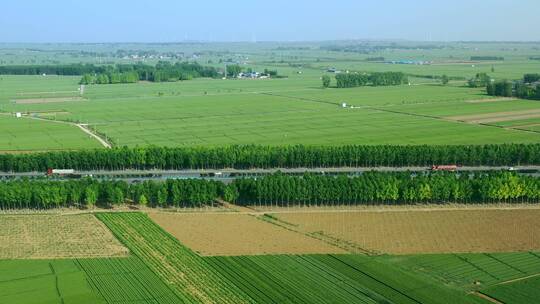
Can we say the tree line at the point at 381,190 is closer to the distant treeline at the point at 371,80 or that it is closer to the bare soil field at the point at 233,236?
the bare soil field at the point at 233,236

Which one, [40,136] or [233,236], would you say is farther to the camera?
[40,136]

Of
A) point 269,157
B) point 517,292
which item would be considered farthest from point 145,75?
point 517,292

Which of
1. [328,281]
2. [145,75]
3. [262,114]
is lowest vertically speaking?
[328,281]

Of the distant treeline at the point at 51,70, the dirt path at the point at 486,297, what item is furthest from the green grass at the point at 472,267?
the distant treeline at the point at 51,70

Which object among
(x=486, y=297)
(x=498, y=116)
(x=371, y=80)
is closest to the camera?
(x=486, y=297)

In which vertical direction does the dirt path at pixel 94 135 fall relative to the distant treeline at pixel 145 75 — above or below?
below

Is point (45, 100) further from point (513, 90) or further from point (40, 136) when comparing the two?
point (513, 90)

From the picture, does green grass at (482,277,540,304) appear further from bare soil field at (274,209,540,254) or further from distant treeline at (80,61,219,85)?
distant treeline at (80,61,219,85)
